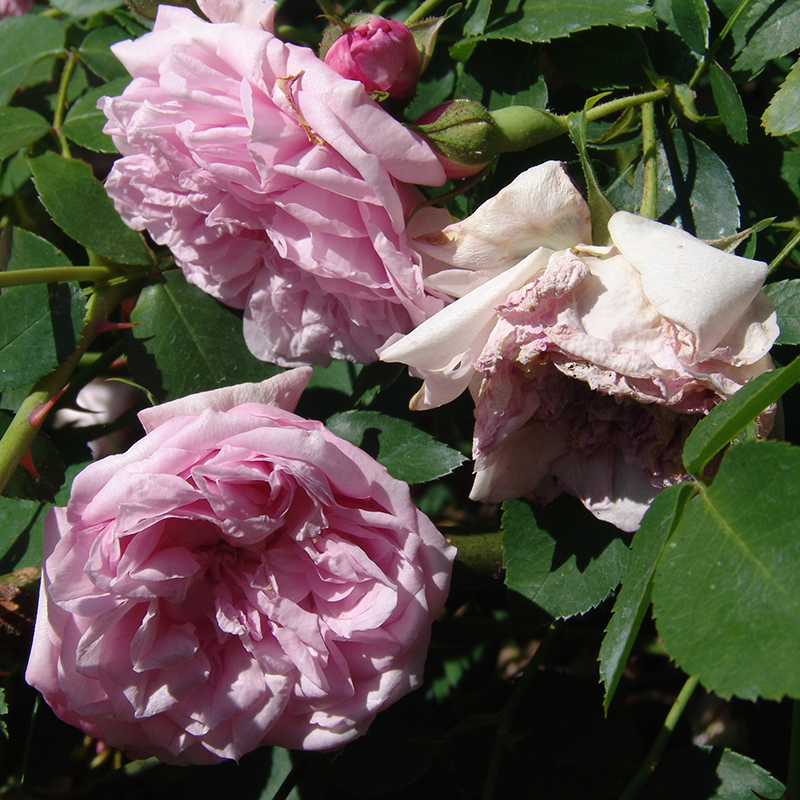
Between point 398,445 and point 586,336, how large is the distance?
1.00 feet

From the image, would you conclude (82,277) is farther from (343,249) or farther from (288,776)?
(288,776)

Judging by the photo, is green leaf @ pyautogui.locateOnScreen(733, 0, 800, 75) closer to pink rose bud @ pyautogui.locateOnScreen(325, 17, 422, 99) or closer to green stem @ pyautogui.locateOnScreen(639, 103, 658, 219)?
green stem @ pyautogui.locateOnScreen(639, 103, 658, 219)

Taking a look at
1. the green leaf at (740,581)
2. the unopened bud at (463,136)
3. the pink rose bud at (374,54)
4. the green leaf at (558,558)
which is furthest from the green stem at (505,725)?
the pink rose bud at (374,54)

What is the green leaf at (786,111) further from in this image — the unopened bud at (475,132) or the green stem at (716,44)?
the unopened bud at (475,132)

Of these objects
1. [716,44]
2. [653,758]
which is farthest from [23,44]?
[653,758]

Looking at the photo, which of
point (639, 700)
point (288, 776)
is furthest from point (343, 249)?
point (639, 700)

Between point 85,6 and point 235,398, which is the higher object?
point 85,6

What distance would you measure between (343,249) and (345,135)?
0.12 metres

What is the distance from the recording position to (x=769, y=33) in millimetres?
835

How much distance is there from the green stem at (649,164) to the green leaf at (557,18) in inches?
3.9

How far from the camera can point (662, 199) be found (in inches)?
34.0

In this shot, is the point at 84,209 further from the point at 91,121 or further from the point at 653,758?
the point at 653,758

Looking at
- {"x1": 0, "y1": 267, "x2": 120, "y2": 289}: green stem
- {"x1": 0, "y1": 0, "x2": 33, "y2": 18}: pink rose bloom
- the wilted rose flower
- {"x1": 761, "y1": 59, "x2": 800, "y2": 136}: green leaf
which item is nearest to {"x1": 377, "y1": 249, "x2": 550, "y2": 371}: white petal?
the wilted rose flower

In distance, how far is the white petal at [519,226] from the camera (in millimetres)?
676
